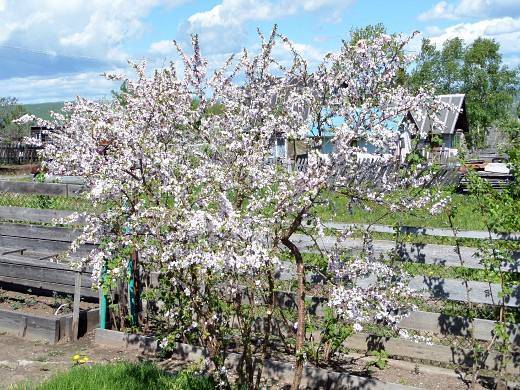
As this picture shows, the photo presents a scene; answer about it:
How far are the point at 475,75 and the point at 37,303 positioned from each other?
54.8 meters

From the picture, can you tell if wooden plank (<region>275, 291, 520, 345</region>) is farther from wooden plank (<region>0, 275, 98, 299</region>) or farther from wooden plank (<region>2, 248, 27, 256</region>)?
wooden plank (<region>2, 248, 27, 256</region>)

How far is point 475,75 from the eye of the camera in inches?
2208

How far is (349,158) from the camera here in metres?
4.04

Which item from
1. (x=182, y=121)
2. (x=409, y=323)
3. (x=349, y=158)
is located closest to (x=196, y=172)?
(x=349, y=158)

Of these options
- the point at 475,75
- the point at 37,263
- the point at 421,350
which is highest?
the point at 475,75

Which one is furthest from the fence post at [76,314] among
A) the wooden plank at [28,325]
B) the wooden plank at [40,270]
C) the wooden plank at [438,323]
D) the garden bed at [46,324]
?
the wooden plank at [438,323]

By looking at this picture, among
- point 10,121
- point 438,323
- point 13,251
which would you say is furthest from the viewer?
point 10,121

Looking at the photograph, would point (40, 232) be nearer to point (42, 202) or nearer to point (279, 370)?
point (279, 370)

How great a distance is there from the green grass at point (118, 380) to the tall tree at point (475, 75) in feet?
173

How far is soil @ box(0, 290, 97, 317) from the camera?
25.6 feet

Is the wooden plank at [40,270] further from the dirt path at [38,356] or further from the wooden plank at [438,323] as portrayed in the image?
the wooden plank at [438,323]

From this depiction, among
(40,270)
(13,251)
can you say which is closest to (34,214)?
(13,251)

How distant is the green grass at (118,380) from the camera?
4.88 m

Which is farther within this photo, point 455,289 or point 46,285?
point 46,285
